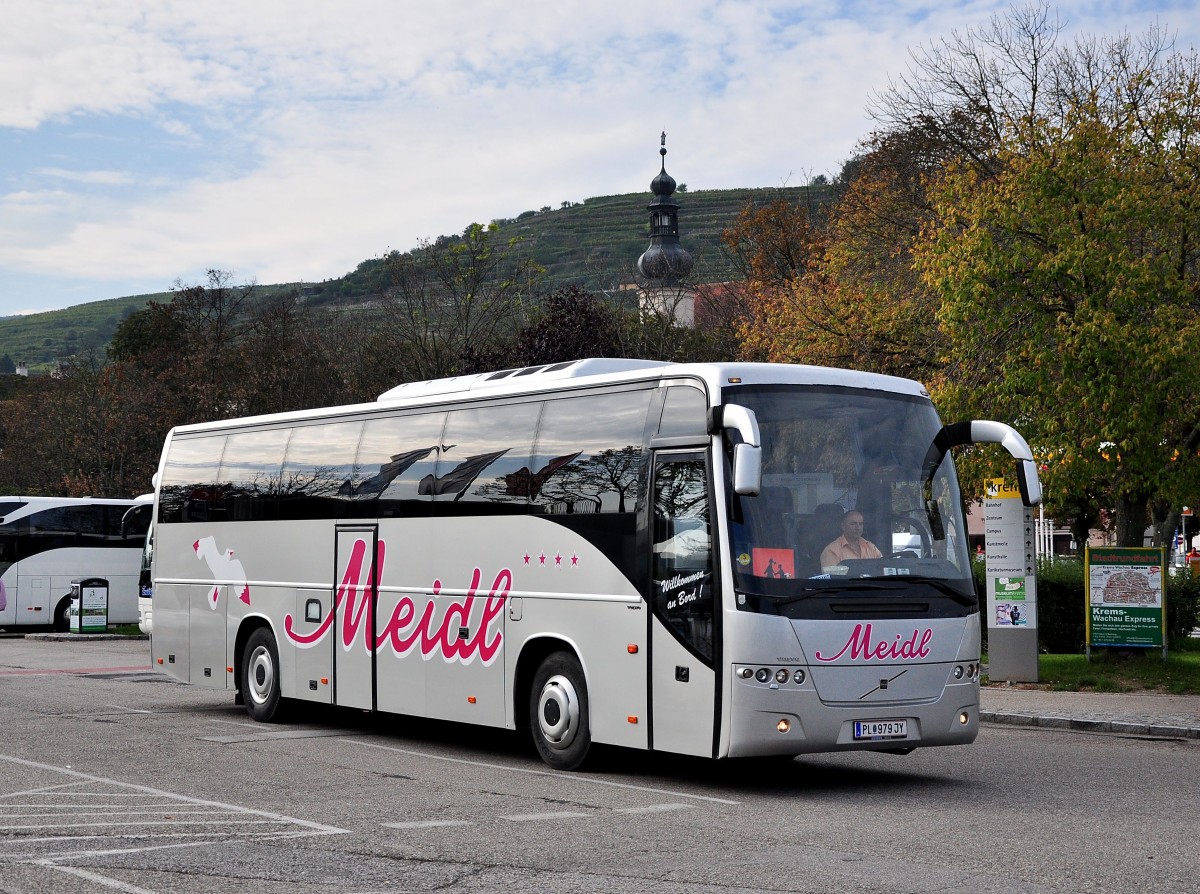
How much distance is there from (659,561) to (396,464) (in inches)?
162

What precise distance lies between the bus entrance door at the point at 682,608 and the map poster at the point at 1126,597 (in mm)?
11458

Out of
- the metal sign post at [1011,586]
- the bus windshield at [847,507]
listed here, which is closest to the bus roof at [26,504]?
the metal sign post at [1011,586]

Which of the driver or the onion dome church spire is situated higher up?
the onion dome church spire

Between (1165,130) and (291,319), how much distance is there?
157 feet

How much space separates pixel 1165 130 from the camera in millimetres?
22766

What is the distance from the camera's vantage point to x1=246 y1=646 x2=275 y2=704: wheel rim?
54.1 ft

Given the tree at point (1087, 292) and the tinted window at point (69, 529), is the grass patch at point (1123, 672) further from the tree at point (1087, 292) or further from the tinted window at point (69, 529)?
the tinted window at point (69, 529)

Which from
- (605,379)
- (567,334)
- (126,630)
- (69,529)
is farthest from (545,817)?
(69,529)

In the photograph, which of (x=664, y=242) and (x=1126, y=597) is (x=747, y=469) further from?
(x=664, y=242)

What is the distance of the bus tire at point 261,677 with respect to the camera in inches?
647

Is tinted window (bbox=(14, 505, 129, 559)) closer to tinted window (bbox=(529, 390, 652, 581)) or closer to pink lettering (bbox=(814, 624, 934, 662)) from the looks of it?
tinted window (bbox=(529, 390, 652, 581))

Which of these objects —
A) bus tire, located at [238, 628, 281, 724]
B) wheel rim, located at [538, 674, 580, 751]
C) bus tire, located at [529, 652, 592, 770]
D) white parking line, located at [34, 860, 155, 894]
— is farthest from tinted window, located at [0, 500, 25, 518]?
white parking line, located at [34, 860, 155, 894]

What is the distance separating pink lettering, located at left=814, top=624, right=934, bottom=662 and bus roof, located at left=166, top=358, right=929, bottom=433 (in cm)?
195

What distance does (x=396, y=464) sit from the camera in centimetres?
1473
